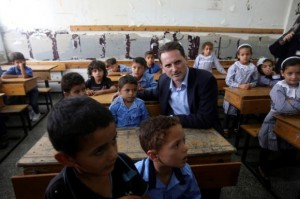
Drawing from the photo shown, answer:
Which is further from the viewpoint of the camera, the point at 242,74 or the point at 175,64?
the point at 242,74

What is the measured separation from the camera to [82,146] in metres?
0.68

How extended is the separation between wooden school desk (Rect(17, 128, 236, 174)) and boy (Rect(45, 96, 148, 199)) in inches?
21.1

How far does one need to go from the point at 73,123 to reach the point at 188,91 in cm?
122

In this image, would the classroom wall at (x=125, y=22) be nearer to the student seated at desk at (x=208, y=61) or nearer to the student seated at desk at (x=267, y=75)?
the student seated at desk at (x=208, y=61)

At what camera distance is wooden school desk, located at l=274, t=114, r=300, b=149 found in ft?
5.97

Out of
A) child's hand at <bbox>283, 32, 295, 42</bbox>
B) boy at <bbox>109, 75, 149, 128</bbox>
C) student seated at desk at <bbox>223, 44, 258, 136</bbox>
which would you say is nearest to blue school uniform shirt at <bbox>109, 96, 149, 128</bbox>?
boy at <bbox>109, 75, 149, 128</bbox>

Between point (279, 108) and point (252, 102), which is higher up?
point (279, 108)

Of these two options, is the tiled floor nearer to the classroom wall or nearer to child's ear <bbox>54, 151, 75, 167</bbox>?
child's ear <bbox>54, 151, 75, 167</bbox>

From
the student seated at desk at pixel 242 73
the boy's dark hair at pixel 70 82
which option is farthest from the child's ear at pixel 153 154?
the student seated at desk at pixel 242 73

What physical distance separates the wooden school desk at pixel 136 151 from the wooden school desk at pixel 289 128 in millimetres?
807

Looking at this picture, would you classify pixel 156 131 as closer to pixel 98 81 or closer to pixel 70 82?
pixel 70 82

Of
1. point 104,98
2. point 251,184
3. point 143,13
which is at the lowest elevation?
point 251,184

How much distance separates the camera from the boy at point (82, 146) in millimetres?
664

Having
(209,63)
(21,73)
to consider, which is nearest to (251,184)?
(209,63)
